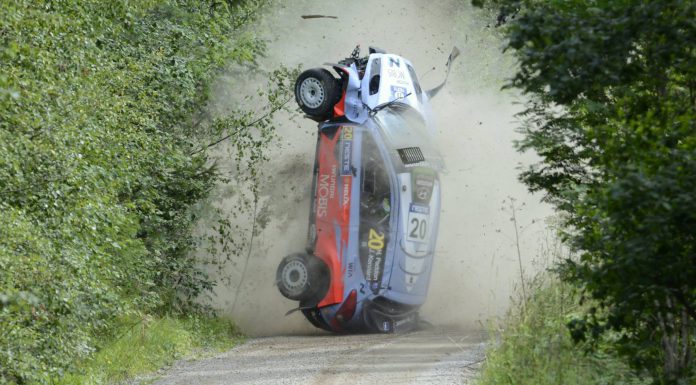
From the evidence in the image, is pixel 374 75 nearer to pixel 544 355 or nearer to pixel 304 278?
pixel 304 278

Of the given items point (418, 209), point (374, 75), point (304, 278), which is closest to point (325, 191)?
point (304, 278)

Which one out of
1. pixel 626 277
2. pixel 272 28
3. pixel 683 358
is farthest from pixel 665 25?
pixel 272 28

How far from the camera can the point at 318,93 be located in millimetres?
18125

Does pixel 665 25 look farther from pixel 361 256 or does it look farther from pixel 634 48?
pixel 361 256

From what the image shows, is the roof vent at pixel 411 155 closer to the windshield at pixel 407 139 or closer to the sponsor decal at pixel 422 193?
the windshield at pixel 407 139

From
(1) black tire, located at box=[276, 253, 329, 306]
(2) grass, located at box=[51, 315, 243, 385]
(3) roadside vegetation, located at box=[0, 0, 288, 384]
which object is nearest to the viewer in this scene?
(3) roadside vegetation, located at box=[0, 0, 288, 384]

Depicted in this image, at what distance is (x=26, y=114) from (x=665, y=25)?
5839 millimetres

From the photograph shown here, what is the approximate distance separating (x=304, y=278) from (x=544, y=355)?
26.2ft

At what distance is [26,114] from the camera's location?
32.7 feet

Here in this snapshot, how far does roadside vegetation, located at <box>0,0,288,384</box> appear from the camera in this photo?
988cm

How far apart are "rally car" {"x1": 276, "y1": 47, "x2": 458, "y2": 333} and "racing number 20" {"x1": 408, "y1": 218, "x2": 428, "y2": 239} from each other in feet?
0.05

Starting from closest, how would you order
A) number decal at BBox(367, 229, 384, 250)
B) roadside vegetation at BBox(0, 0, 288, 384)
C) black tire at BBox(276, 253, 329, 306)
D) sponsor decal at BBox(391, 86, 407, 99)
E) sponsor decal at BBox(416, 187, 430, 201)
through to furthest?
roadside vegetation at BBox(0, 0, 288, 384) → black tire at BBox(276, 253, 329, 306) → number decal at BBox(367, 229, 384, 250) → sponsor decal at BBox(416, 187, 430, 201) → sponsor decal at BBox(391, 86, 407, 99)

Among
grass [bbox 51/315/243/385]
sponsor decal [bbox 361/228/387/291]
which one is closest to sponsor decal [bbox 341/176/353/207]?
sponsor decal [bbox 361/228/387/291]

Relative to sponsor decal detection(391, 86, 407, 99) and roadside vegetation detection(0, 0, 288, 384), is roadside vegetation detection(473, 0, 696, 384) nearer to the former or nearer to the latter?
roadside vegetation detection(0, 0, 288, 384)
